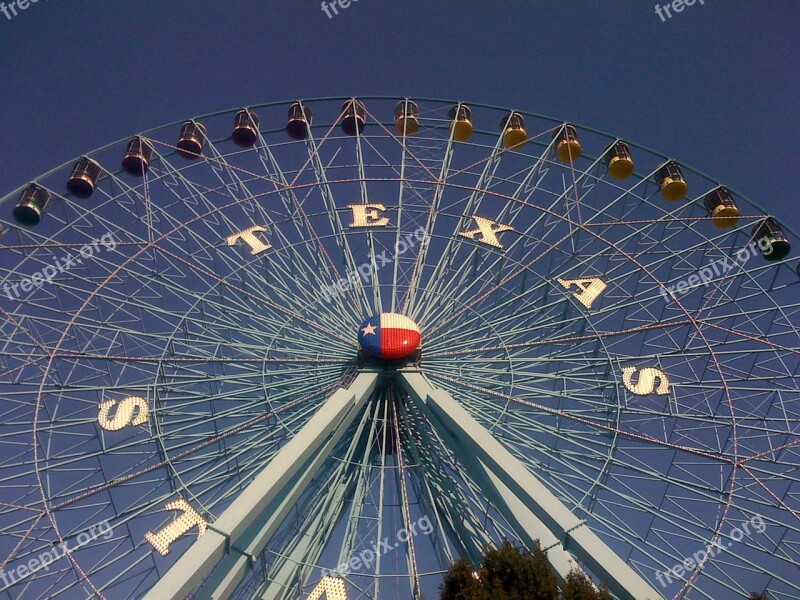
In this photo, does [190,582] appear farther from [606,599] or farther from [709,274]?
[709,274]

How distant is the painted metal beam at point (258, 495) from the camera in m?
11.7

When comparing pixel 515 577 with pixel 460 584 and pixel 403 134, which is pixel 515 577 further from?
pixel 403 134

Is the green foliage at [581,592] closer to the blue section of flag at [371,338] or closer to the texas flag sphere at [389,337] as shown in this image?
the texas flag sphere at [389,337]

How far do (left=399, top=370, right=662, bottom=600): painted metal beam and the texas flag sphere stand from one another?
64 centimetres

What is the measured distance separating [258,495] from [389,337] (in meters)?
5.45

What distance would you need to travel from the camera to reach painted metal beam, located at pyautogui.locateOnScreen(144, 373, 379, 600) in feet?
38.4

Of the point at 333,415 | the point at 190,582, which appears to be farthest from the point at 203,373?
the point at 190,582

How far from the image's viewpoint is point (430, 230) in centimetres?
2108

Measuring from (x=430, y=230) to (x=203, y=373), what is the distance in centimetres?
767

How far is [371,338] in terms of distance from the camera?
17.6 meters

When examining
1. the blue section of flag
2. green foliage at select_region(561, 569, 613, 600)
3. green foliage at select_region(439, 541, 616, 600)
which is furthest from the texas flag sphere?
green foliage at select_region(561, 569, 613, 600)

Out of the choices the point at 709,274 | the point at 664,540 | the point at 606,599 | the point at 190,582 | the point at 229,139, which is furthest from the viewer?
the point at 229,139

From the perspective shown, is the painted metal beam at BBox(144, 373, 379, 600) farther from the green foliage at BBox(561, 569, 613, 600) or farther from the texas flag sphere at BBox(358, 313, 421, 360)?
the green foliage at BBox(561, 569, 613, 600)

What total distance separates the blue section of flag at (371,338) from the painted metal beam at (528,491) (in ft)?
2.96
